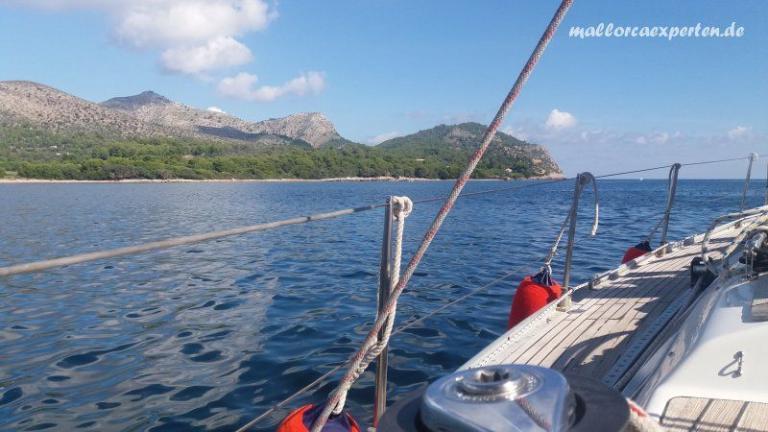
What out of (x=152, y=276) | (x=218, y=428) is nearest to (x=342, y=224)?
(x=152, y=276)

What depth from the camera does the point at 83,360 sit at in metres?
6.11

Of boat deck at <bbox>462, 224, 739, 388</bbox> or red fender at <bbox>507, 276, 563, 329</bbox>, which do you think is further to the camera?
red fender at <bbox>507, 276, 563, 329</bbox>

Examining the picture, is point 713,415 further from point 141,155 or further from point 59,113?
point 59,113

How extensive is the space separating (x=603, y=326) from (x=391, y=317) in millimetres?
2222

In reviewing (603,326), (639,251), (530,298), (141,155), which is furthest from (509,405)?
(141,155)

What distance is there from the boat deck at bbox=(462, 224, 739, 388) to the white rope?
2.34ft

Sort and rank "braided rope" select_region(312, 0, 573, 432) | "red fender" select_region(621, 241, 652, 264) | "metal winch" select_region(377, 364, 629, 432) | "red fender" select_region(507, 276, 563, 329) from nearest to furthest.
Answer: "metal winch" select_region(377, 364, 629, 432), "braided rope" select_region(312, 0, 573, 432), "red fender" select_region(507, 276, 563, 329), "red fender" select_region(621, 241, 652, 264)

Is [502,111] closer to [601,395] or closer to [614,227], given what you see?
[601,395]

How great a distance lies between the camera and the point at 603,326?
404 centimetres

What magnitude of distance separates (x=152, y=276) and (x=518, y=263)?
7.72 meters

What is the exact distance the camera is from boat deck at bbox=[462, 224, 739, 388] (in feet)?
10.7

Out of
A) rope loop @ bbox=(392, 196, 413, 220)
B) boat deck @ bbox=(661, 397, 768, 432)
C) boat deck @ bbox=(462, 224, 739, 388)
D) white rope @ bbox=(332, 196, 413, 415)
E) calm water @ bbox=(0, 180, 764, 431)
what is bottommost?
calm water @ bbox=(0, 180, 764, 431)

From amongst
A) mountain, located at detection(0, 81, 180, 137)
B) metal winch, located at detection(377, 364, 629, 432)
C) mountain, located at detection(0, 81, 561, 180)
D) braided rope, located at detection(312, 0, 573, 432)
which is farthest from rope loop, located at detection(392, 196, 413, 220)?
mountain, located at detection(0, 81, 180, 137)

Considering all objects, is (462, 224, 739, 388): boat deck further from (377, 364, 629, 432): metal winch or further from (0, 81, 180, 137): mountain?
(0, 81, 180, 137): mountain
